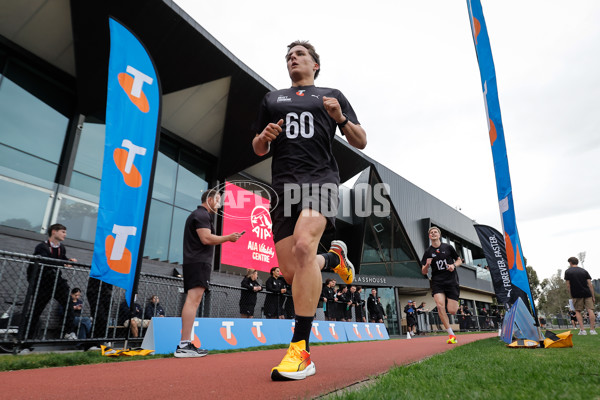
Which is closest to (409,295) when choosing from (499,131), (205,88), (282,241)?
(205,88)

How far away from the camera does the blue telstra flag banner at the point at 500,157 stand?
4438 millimetres

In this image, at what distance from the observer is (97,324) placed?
17.7 ft

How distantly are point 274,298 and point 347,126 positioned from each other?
26.2ft

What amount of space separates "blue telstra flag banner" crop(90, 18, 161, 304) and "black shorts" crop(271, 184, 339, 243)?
2.78 metres

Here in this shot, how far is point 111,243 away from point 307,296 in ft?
10.5

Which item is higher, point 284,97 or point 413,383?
point 284,97

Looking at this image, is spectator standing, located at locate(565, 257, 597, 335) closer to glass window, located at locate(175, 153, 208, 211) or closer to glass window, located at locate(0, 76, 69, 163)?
glass window, located at locate(175, 153, 208, 211)

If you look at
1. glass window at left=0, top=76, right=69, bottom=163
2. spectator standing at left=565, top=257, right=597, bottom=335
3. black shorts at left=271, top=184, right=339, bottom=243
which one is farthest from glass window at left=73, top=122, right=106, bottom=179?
spectator standing at left=565, top=257, right=597, bottom=335

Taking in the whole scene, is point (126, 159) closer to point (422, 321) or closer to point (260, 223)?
point (260, 223)

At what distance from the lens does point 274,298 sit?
996cm

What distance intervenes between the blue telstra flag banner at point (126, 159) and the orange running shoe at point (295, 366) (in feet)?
10.2

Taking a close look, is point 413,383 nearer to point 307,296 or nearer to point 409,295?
point 307,296

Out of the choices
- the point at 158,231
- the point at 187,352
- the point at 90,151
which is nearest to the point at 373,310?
the point at 158,231

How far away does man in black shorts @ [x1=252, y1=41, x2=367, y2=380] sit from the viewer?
236 cm
